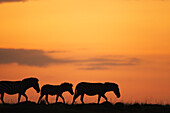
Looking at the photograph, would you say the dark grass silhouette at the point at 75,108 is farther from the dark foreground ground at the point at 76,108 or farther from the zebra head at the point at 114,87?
the zebra head at the point at 114,87

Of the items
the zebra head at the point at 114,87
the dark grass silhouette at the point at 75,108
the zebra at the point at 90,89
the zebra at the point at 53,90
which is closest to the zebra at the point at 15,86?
the zebra at the point at 53,90

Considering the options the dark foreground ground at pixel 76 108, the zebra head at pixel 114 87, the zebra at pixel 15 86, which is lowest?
the dark foreground ground at pixel 76 108

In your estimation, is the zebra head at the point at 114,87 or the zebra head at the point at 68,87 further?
the zebra head at the point at 114,87

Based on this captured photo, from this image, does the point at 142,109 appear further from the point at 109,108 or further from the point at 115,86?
the point at 115,86

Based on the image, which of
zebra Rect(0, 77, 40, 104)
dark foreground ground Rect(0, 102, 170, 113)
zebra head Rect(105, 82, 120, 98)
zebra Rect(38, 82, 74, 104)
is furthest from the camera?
zebra head Rect(105, 82, 120, 98)

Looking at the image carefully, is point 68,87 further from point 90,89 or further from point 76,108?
point 76,108

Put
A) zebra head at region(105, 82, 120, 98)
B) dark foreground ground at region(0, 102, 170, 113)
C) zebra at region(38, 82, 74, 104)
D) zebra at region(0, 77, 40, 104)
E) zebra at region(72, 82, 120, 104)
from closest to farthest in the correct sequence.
Result: dark foreground ground at region(0, 102, 170, 113)
zebra at region(0, 77, 40, 104)
zebra at region(38, 82, 74, 104)
zebra at region(72, 82, 120, 104)
zebra head at region(105, 82, 120, 98)

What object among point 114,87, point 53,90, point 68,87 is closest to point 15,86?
point 53,90

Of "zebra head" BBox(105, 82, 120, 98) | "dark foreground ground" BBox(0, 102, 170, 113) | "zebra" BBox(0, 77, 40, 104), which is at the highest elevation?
"zebra head" BBox(105, 82, 120, 98)

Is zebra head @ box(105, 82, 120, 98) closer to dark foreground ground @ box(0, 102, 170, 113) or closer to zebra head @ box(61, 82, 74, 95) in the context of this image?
zebra head @ box(61, 82, 74, 95)

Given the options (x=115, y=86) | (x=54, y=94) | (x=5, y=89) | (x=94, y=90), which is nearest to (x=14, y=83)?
(x=5, y=89)

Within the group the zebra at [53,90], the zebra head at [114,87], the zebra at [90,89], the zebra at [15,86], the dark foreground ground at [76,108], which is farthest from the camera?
the zebra head at [114,87]

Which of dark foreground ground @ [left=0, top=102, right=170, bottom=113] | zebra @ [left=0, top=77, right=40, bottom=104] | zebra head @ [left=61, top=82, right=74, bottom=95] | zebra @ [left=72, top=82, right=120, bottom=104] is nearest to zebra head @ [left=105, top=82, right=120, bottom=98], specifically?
zebra @ [left=72, top=82, right=120, bottom=104]

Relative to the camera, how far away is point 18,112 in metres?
20.4
